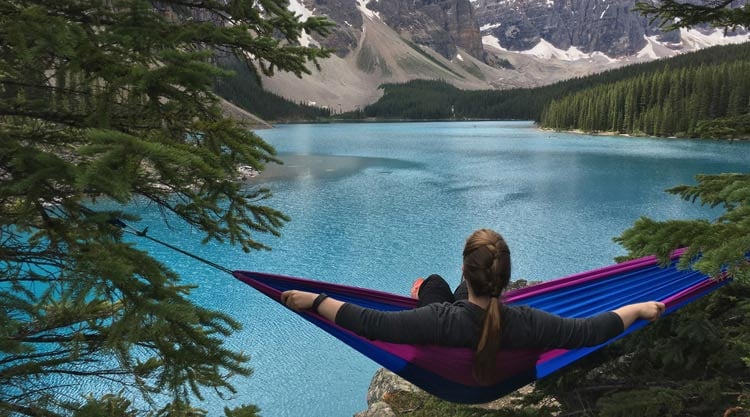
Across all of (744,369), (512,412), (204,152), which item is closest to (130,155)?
(204,152)

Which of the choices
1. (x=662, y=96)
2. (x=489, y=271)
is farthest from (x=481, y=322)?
(x=662, y=96)

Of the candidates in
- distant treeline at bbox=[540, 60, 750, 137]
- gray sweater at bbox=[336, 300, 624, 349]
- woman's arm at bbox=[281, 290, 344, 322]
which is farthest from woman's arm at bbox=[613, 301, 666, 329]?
distant treeline at bbox=[540, 60, 750, 137]

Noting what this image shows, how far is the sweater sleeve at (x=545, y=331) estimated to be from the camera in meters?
1.96

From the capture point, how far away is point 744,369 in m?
2.43

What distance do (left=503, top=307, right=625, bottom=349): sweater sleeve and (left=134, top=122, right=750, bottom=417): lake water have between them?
7.61 m

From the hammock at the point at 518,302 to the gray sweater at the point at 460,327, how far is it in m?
0.07

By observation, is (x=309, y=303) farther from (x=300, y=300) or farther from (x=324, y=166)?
(x=324, y=166)

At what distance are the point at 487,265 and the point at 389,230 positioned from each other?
19209 mm

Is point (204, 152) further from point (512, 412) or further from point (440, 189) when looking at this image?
point (440, 189)

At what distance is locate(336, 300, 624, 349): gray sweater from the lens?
193 cm

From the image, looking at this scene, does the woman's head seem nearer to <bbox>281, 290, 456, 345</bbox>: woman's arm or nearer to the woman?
the woman

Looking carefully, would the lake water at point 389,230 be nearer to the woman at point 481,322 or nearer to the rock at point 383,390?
the rock at point 383,390

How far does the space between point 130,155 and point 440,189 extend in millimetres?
28867

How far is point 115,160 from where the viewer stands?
175 centimetres
